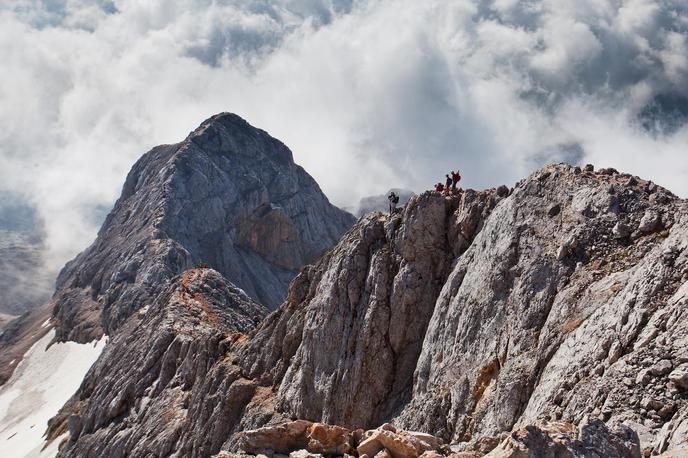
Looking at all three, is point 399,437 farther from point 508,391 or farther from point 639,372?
point 508,391

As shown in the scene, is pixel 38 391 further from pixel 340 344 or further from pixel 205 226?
pixel 340 344

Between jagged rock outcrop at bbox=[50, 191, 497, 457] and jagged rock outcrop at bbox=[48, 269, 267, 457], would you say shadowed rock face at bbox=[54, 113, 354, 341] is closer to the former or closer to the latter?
jagged rock outcrop at bbox=[48, 269, 267, 457]

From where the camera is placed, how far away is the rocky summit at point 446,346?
17.7 metres

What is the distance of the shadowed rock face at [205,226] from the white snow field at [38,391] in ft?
13.7

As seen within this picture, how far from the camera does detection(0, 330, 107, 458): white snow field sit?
90250 millimetres

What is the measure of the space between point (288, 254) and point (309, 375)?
114 m

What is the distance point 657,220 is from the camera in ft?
84.7

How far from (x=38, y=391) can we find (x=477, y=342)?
3884 inches

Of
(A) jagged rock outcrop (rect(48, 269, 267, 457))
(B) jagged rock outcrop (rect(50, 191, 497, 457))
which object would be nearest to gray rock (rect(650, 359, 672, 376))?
(B) jagged rock outcrop (rect(50, 191, 497, 457))

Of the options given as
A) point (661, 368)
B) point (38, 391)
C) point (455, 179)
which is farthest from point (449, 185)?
point (38, 391)

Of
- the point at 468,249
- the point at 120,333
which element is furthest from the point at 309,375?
the point at 120,333

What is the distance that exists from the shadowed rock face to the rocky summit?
1431 inches

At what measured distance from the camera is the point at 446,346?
103 feet

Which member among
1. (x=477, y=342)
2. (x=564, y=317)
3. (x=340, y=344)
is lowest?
(x=564, y=317)
